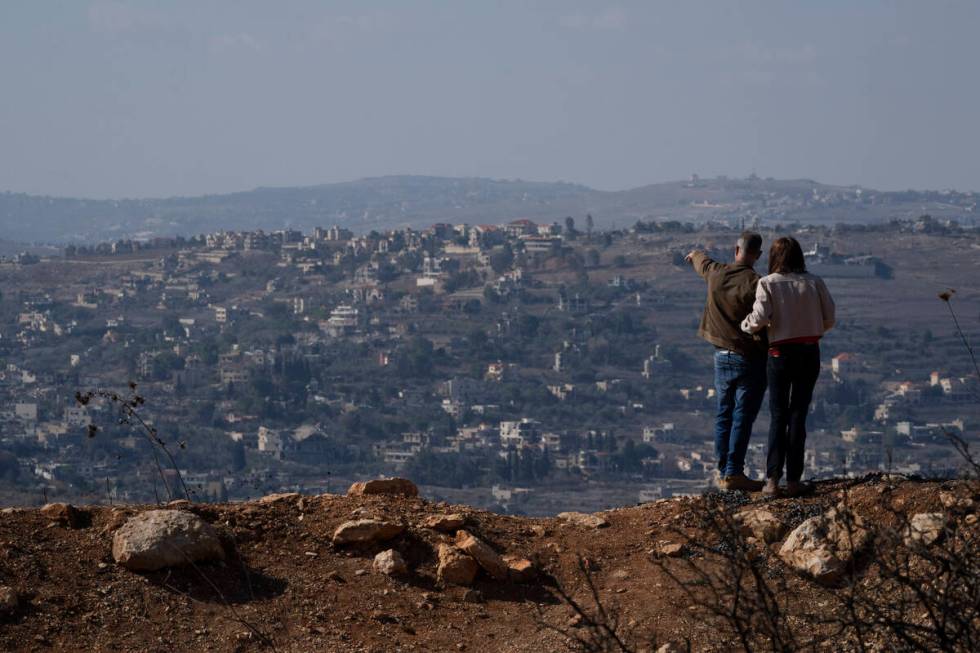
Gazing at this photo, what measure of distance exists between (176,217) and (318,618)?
7651 inches

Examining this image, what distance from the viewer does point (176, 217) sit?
19325 centimetres

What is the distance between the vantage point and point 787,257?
5625 mm

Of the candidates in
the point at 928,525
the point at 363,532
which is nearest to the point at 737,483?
the point at 928,525

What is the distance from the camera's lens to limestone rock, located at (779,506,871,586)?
182 inches

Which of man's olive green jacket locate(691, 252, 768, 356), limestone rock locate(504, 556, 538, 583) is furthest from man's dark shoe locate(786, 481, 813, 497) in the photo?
limestone rock locate(504, 556, 538, 583)

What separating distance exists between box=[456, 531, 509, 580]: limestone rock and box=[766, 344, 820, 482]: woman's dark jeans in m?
1.35

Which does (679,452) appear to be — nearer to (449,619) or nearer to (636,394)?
(636,394)

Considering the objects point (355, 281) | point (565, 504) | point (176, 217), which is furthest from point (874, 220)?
point (565, 504)

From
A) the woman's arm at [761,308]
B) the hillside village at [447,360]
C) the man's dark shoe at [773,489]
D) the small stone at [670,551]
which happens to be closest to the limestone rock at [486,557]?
the small stone at [670,551]

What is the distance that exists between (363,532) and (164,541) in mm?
730

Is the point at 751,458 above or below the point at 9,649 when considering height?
below

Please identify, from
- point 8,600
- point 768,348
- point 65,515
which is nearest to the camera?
point 8,600

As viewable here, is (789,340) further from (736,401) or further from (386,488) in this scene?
(386,488)

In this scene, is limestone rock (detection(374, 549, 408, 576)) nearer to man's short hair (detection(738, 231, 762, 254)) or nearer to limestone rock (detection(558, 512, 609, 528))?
limestone rock (detection(558, 512, 609, 528))
